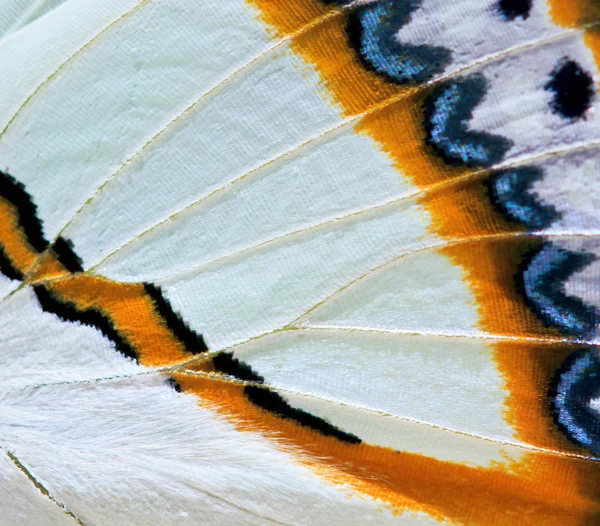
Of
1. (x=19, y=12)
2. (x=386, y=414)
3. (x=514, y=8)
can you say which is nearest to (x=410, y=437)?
(x=386, y=414)

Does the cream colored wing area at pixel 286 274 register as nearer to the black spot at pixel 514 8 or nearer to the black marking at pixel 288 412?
the black marking at pixel 288 412

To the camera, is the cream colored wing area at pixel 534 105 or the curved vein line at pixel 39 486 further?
the curved vein line at pixel 39 486

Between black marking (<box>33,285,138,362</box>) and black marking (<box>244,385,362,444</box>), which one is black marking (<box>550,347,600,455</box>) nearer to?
black marking (<box>244,385,362,444</box>)

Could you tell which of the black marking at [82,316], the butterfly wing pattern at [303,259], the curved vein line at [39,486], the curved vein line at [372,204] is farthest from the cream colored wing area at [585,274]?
the curved vein line at [39,486]

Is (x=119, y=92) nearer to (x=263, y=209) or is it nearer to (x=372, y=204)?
(x=263, y=209)

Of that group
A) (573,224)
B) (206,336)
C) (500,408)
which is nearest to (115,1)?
(206,336)

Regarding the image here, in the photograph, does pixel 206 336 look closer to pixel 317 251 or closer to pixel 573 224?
pixel 317 251

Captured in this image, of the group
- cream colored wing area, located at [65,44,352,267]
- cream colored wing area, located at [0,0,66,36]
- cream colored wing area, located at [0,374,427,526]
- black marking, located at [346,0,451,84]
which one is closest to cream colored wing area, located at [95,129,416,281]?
cream colored wing area, located at [65,44,352,267]
